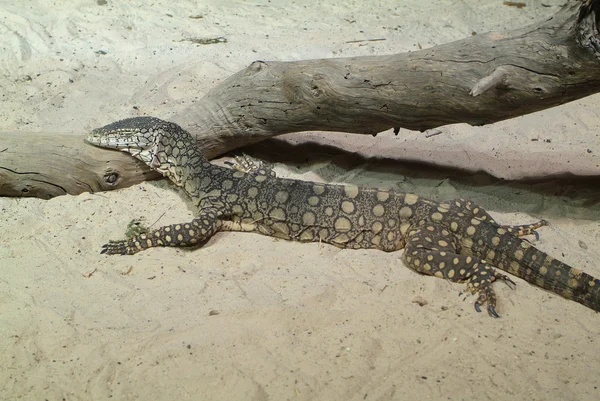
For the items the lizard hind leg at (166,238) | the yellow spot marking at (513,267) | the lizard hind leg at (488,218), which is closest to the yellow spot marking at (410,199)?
the lizard hind leg at (488,218)

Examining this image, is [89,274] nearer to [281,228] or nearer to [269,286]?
[269,286]

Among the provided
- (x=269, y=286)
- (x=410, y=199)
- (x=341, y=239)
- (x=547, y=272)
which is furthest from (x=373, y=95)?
(x=547, y=272)

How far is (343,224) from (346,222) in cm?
4

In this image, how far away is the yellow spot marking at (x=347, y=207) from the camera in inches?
223

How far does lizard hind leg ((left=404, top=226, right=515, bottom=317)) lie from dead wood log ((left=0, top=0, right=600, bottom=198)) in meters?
1.32

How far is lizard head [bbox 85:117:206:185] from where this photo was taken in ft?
20.6

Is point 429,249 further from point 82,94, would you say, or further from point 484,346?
point 82,94

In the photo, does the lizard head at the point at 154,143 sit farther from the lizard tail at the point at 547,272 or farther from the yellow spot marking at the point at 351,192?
the lizard tail at the point at 547,272

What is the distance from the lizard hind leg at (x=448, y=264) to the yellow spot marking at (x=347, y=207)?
2.23ft

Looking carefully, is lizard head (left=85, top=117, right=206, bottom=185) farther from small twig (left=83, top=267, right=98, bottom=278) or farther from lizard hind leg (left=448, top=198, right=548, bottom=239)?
lizard hind leg (left=448, top=198, right=548, bottom=239)

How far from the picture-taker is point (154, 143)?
20.8 feet

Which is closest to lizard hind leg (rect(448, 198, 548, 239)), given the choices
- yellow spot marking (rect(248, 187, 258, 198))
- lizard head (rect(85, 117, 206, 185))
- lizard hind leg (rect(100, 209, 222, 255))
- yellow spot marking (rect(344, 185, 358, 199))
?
yellow spot marking (rect(344, 185, 358, 199))

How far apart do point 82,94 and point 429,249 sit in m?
5.79

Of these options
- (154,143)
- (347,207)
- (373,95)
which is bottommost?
(347,207)
